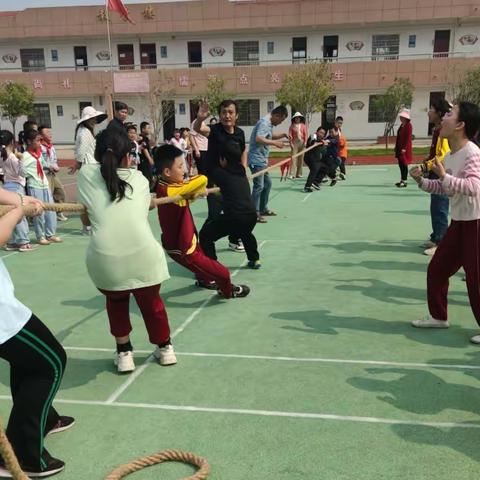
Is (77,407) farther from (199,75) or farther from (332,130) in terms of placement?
(199,75)

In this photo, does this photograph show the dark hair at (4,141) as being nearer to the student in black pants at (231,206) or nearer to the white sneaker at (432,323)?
the student in black pants at (231,206)

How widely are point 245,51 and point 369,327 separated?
36498 mm

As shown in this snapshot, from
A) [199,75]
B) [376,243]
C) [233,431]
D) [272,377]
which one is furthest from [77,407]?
[199,75]

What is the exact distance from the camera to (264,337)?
14.3 ft

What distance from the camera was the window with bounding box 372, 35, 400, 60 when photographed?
36312 millimetres

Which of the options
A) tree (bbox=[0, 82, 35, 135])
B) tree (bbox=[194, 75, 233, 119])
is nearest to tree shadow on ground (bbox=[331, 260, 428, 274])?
tree (bbox=[194, 75, 233, 119])

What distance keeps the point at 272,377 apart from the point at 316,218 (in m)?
6.28

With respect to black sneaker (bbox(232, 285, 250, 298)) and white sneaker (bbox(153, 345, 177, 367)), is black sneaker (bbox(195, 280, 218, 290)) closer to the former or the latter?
black sneaker (bbox(232, 285, 250, 298))

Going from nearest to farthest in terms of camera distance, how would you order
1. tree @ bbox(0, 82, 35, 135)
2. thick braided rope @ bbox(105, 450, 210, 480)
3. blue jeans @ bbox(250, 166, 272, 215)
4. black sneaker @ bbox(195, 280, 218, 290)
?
1. thick braided rope @ bbox(105, 450, 210, 480)
2. black sneaker @ bbox(195, 280, 218, 290)
3. blue jeans @ bbox(250, 166, 272, 215)
4. tree @ bbox(0, 82, 35, 135)

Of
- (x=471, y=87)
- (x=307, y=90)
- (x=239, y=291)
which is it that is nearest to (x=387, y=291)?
(x=239, y=291)

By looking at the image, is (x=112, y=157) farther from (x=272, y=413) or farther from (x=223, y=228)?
(x=223, y=228)

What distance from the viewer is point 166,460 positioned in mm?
2785

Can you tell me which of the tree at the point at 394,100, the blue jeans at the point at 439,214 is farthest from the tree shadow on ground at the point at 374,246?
the tree at the point at 394,100

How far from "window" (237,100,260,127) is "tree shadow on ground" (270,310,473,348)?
110 ft
